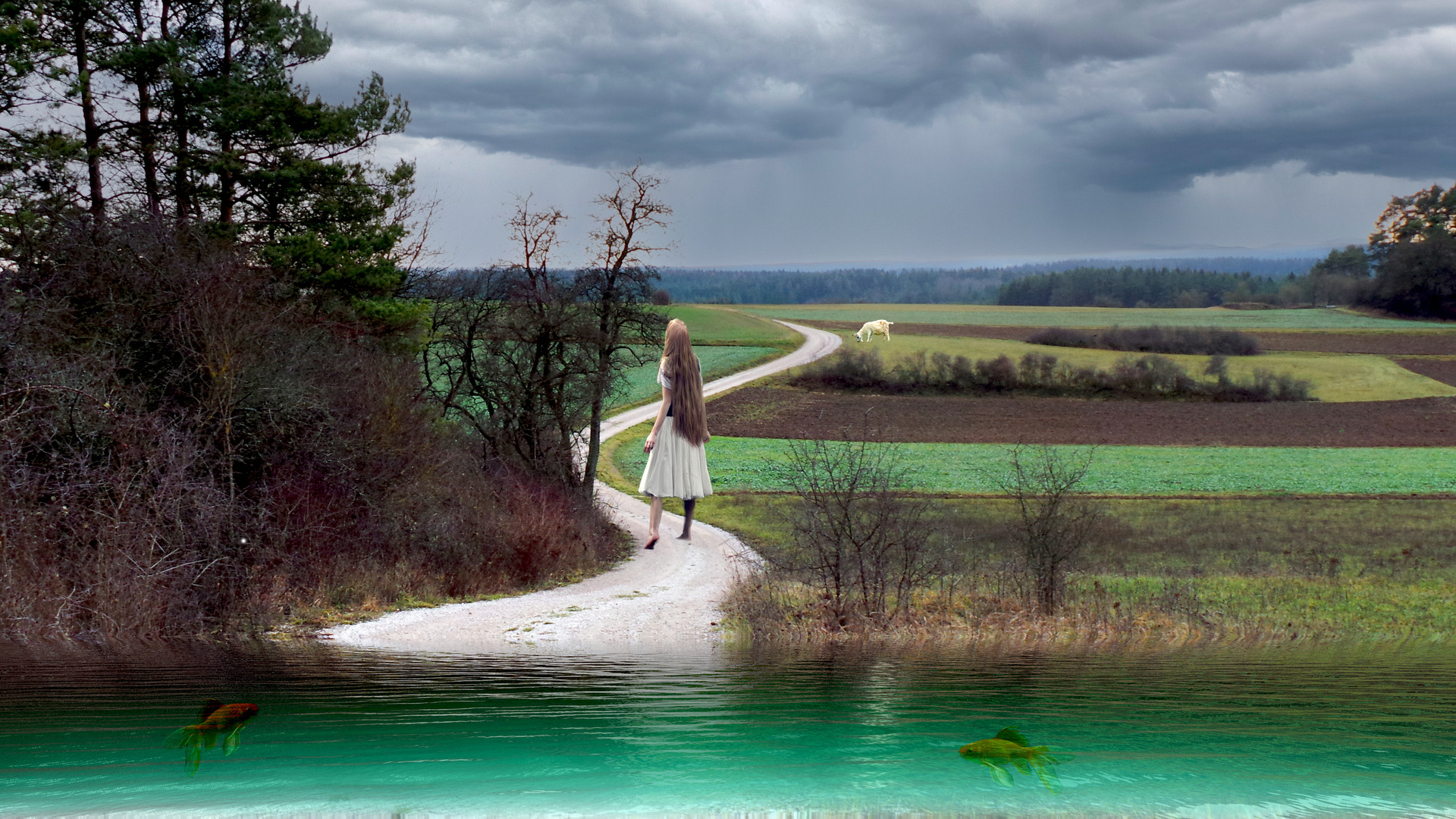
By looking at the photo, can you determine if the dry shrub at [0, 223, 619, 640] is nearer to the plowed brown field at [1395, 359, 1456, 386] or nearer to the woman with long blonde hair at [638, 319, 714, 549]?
the woman with long blonde hair at [638, 319, 714, 549]

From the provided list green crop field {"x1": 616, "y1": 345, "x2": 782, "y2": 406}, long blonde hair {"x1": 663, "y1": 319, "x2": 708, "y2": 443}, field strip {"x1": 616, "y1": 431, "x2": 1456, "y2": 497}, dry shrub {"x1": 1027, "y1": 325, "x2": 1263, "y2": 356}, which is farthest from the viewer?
dry shrub {"x1": 1027, "y1": 325, "x2": 1263, "y2": 356}

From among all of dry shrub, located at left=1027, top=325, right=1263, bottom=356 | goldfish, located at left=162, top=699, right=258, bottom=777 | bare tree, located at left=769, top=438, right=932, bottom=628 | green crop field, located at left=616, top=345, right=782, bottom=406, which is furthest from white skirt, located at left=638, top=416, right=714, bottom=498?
dry shrub, located at left=1027, top=325, right=1263, bottom=356

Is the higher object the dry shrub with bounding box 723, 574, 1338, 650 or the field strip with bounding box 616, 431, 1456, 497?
the dry shrub with bounding box 723, 574, 1338, 650

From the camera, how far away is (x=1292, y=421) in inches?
2009

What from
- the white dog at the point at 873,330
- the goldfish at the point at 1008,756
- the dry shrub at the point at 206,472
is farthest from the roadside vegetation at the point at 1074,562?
the white dog at the point at 873,330

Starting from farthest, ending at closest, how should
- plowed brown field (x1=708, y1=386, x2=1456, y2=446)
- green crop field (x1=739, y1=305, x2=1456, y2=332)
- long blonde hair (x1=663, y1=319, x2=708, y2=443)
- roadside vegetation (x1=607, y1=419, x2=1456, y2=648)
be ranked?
green crop field (x1=739, y1=305, x2=1456, y2=332) < plowed brown field (x1=708, y1=386, x2=1456, y2=446) < long blonde hair (x1=663, y1=319, x2=708, y2=443) < roadside vegetation (x1=607, y1=419, x2=1456, y2=648)

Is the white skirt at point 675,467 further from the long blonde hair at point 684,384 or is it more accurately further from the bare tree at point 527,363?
the bare tree at point 527,363

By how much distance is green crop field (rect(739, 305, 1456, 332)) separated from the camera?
9800cm

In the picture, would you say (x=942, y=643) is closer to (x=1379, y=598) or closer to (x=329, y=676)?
(x=329, y=676)

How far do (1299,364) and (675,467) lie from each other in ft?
225

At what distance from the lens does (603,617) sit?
471 inches

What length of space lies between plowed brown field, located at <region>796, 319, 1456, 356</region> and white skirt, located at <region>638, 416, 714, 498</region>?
3106 inches

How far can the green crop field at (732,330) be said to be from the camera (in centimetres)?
7712

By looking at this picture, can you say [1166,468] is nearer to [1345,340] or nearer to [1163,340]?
[1163,340]
